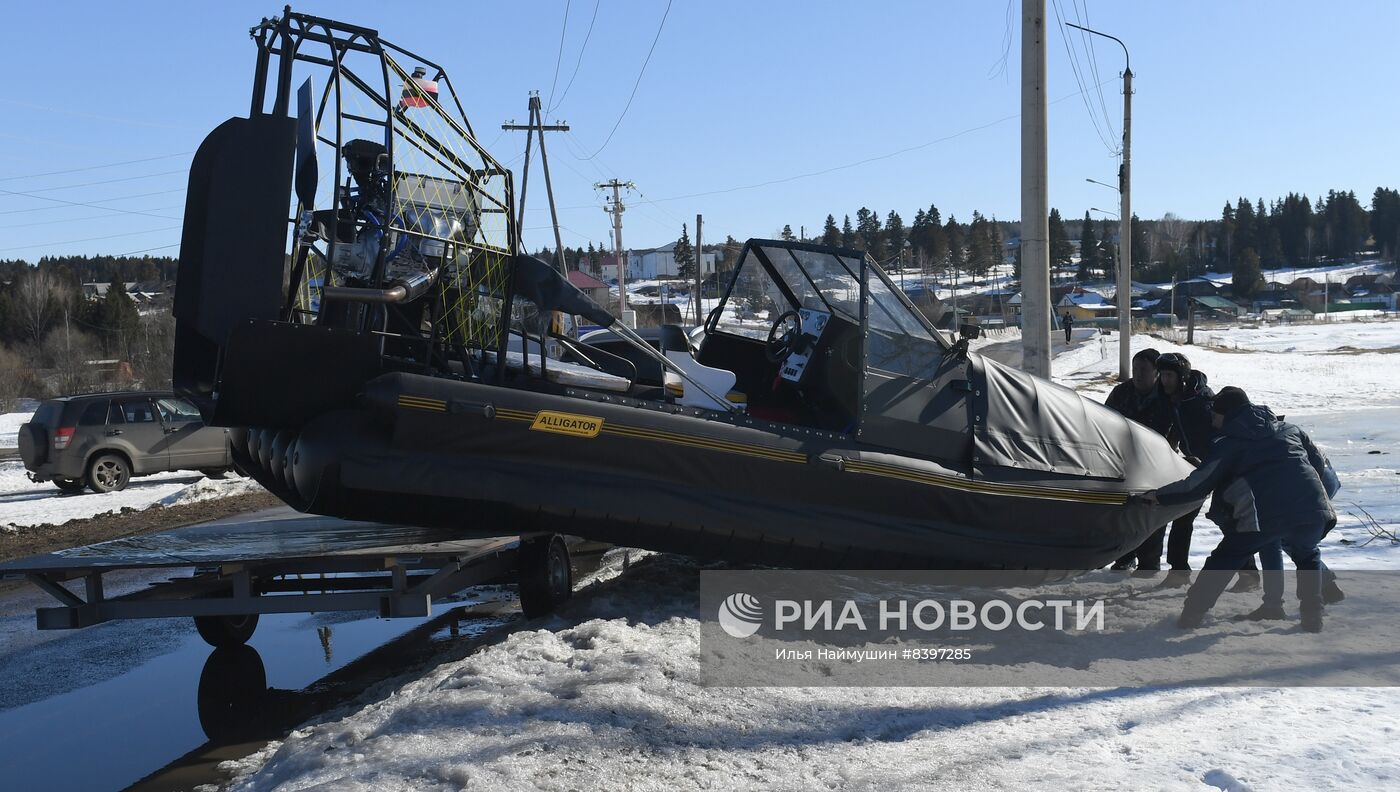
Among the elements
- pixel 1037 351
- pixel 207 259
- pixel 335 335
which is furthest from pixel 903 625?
pixel 1037 351

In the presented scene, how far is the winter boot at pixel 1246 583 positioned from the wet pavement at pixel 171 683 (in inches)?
188

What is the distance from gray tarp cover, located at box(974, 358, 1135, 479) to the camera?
21.6 ft

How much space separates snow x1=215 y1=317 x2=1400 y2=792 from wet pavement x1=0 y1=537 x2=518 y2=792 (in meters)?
0.43

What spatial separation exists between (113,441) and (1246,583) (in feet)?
49.0

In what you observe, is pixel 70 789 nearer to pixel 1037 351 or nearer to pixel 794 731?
pixel 794 731

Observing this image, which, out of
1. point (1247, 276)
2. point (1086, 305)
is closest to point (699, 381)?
point (1086, 305)

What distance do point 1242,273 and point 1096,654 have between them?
12145cm

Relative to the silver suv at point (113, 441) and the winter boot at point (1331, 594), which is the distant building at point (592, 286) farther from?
the winter boot at point (1331, 594)

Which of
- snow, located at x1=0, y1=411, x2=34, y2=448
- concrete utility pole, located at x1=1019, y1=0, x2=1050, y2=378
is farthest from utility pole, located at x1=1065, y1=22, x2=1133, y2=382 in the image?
snow, located at x1=0, y1=411, x2=34, y2=448

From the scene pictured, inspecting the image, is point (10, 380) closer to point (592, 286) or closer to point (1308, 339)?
point (592, 286)

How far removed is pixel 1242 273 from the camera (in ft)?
374

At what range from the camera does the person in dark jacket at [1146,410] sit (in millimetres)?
7879

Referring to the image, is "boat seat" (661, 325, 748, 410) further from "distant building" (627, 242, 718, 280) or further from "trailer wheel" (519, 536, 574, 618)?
"distant building" (627, 242, 718, 280)

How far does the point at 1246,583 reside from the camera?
7.18 m
